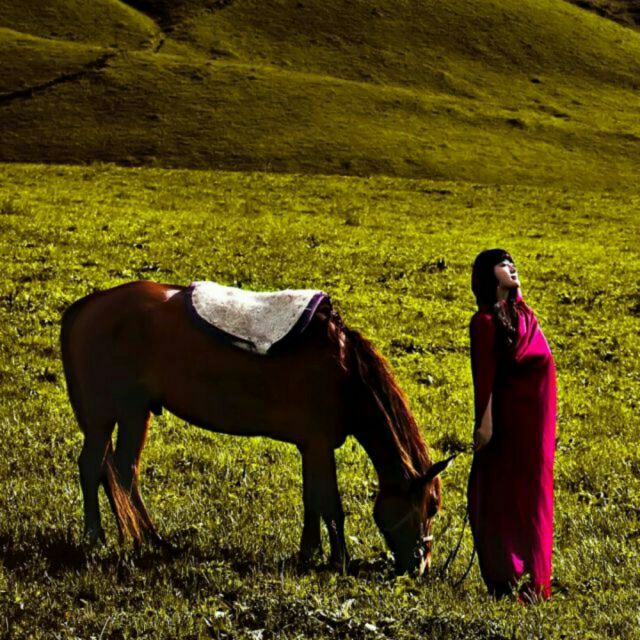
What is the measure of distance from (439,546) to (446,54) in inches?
3274

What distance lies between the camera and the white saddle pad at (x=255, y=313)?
24.3 ft

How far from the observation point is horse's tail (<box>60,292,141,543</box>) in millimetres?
7770

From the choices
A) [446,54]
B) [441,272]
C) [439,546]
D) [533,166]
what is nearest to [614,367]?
[441,272]

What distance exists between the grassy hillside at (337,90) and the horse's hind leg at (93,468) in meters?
46.8

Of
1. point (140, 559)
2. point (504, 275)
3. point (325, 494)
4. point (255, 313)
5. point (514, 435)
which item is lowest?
point (140, 559)

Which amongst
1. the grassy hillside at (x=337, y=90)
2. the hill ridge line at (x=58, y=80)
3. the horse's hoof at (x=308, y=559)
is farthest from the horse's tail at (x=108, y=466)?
the hill ridge line at (x=58, y=80)

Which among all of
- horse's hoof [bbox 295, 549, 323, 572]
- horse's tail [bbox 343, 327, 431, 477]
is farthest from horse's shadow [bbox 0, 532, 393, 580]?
horse's tail [bbox 343, 327, 431, 477]

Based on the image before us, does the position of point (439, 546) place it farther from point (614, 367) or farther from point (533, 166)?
point (533, 166)

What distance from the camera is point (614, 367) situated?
17.8 meters

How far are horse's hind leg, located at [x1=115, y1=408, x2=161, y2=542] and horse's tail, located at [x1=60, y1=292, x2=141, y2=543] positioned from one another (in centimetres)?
6

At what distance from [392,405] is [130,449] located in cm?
220

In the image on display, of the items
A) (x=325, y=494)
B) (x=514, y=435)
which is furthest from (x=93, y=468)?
(x=514, y=435)

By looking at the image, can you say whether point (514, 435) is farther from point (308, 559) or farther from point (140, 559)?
point (140, 559)

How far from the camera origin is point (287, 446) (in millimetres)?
11492
